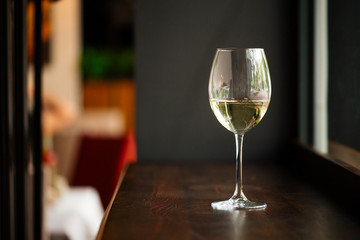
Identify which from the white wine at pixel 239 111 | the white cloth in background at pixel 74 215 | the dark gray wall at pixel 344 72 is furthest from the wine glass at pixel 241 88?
the white cloth in background at pixel 74 215

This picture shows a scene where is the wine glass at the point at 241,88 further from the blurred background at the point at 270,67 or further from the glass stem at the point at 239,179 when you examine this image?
the blurred background at the point at 270,67

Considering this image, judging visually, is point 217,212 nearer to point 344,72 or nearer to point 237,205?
point 237,205

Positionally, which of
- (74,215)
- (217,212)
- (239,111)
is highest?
(239,111)

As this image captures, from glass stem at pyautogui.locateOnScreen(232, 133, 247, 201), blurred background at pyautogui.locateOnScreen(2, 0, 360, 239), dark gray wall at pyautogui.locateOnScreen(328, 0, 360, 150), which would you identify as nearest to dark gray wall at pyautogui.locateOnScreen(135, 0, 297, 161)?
blurred background at pyautogui.locateOnScreen(2, 0, 360, 239)

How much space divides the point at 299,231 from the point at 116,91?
6370 millimetres

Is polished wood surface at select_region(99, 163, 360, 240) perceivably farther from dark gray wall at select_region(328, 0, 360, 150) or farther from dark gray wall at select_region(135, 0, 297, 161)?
dark gray wall at select_region(135, 0, 297, 161)

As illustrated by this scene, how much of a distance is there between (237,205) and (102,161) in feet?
6.62

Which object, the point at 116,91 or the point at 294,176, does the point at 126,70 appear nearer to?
the point at 116,91

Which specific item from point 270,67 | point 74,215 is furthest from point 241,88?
point 74,215

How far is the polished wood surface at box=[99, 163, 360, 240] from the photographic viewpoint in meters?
0.55

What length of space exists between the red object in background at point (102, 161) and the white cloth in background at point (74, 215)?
0.27 metres

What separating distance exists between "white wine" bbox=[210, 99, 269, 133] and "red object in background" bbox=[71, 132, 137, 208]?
6.04ft

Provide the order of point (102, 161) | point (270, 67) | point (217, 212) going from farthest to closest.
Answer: point (102, 161) → point (270, 67) → point (217, 212)

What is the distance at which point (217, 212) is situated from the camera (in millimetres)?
644
